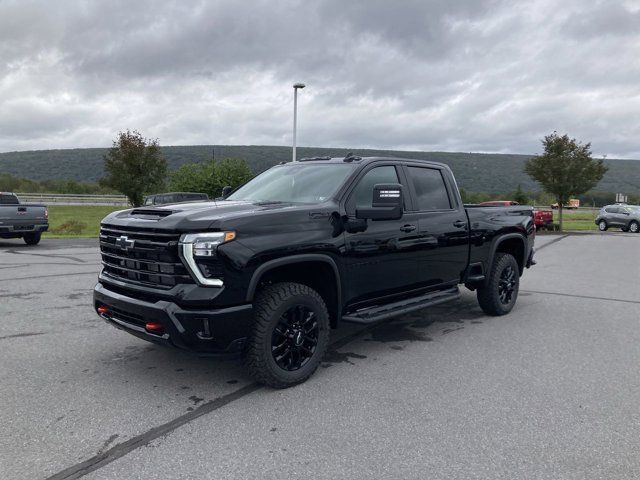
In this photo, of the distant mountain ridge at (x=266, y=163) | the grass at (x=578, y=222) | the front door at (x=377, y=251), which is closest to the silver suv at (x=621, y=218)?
the grass at (x=578, y=222)

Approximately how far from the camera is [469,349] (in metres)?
5.18

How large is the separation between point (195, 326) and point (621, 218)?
113ft

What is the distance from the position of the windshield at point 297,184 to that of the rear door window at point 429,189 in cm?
93

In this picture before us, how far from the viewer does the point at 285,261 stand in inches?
155

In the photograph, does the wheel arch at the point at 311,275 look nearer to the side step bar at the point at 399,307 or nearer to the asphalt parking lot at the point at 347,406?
the side step bar at the point at 399,307

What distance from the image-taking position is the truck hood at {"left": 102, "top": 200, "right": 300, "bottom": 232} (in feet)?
12.2

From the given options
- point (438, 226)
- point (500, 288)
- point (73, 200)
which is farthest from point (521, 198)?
point (438, 226)

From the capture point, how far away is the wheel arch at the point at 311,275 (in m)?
3.83

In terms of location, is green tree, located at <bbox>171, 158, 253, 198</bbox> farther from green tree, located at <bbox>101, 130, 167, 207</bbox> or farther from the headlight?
the headlight

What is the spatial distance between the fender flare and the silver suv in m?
33.2

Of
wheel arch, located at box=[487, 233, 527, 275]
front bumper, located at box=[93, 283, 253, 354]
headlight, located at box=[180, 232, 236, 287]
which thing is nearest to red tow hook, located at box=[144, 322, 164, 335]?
front bumper, located at box=[93, 283, 253, 354]

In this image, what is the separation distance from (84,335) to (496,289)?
4.79 metres

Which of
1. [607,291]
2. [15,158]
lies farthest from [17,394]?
[15,158]

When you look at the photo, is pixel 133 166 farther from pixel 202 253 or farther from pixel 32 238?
pixel 202 253
